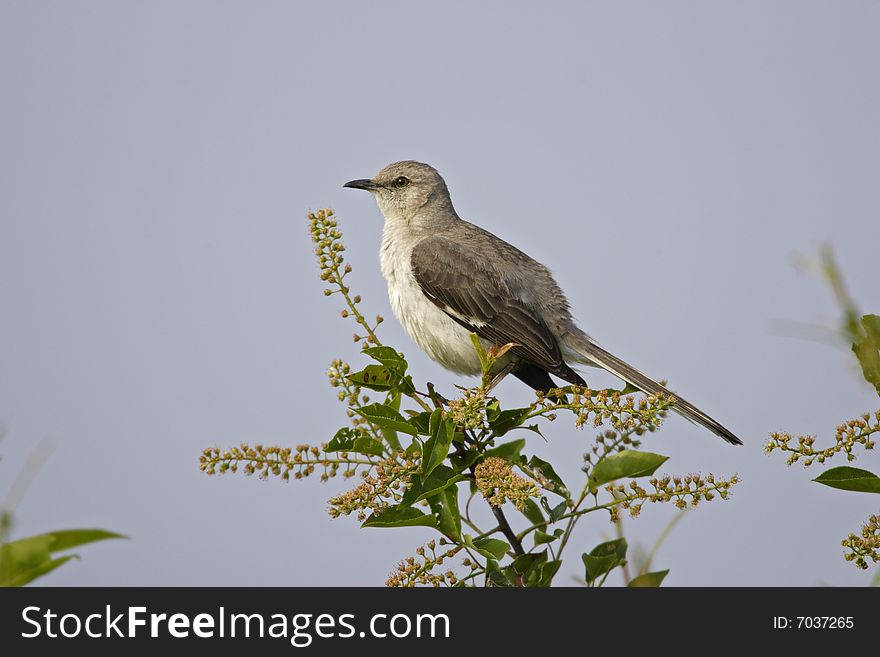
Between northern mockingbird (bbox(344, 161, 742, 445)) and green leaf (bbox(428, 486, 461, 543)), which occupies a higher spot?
northern mockingbird (bbox(344, 161, 742, 445))

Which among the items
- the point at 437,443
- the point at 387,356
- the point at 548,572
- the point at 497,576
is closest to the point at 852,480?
the point at 548,572

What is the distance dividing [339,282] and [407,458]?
84cm

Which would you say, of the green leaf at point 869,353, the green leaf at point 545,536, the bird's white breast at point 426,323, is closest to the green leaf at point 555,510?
the green leaf at point 545,536

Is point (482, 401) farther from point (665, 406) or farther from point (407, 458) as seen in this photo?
point (665, 406)

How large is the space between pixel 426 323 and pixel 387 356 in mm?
2901

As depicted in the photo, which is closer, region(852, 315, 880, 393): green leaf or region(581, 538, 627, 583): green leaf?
region(852, 315, 880, 393): green leaf

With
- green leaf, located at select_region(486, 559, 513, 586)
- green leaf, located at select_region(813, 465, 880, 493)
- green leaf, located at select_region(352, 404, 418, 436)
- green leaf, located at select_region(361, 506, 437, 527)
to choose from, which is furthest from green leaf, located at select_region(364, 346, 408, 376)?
green leaf, located at select_region(813, 465, 880, 493)

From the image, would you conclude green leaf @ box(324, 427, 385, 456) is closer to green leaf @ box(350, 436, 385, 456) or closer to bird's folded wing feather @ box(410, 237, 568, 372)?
green leaf @ box(350, 436, 385, 456)

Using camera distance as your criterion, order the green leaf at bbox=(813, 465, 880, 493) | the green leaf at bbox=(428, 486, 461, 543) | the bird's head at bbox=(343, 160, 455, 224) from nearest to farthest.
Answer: the green leaf at bbox=(813, 465, 880, 493)
the green leaf at bbox=(428, 486, 461, 543)
the bird's head at bbox=(343, 160, 455, 224)

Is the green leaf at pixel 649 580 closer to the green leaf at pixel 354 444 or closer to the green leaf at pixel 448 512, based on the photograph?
the green leaf at pixel 448 512

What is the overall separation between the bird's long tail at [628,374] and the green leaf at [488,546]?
2364 mm

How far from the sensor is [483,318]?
700cm

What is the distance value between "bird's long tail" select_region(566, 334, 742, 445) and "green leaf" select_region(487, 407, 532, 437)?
5.73ft

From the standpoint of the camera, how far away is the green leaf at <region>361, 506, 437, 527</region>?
147 inches
